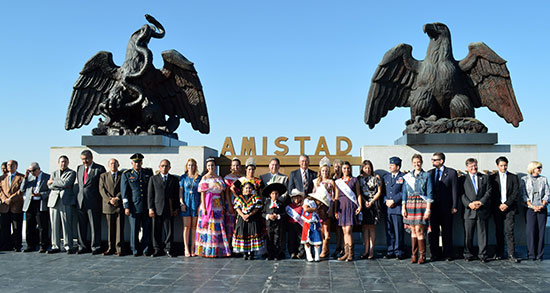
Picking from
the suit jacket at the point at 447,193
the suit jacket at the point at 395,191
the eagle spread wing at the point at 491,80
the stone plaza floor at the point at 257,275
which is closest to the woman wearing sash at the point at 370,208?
the suit jacket at the point at 395,191

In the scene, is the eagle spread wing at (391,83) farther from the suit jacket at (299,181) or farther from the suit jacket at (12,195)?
the suit jacket at (12,195)

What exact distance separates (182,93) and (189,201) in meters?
2.58

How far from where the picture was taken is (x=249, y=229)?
660 cm

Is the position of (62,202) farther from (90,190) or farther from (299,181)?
(299,181)

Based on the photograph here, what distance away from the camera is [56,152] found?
8.37 m

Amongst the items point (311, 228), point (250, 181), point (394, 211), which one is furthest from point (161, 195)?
point (394, 211)

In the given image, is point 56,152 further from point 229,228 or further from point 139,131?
point 229,228

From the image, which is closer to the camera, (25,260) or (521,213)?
(25,260)

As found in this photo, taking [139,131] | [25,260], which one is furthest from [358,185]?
[25,260]

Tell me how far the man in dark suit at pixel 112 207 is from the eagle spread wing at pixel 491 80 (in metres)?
6.02

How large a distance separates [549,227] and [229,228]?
19.1 ft

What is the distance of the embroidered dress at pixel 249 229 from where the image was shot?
6.56 metres

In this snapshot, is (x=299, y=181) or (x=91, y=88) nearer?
(x=299, y=181)

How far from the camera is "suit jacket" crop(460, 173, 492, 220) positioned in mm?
6527
